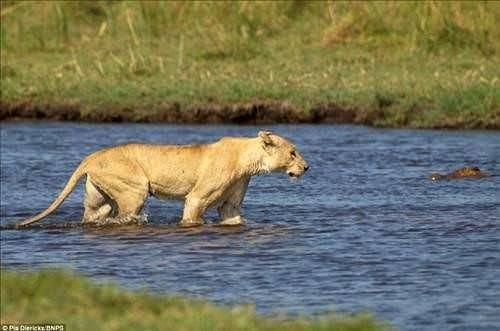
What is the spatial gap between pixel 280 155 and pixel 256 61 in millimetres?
8613

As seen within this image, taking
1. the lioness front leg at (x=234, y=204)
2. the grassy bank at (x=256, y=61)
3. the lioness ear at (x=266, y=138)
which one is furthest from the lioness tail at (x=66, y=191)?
the grassy bank at (x=256, y=61)

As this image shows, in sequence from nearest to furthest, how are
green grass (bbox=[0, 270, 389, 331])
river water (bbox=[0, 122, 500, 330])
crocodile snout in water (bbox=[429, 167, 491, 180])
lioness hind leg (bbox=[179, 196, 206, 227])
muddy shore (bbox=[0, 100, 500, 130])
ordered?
green grass (bbox=[0, 270, 389, 331]) < river water (bbox=[0, 122, 500, 330]) < lioness hind leg (bbox=[179, 196, 206, 227]) < crocodile snout in water (bbox=[429, 167, 491, 180]) < muddy shore (bbox=[0, 100, 500, 130])

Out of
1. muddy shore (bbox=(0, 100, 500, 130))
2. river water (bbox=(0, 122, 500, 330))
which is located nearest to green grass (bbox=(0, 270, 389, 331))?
river water (bbox=(0, 122, 500, 330))

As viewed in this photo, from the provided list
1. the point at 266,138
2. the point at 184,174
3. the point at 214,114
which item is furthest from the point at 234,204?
the point at 214,114

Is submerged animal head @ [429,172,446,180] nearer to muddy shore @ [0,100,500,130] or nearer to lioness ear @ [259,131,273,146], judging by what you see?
lioness ear @ [259,131,273,146]

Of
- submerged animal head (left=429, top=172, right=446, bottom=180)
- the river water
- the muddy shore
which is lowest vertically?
the river water

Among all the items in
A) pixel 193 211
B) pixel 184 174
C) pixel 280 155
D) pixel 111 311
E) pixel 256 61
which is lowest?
pixel 193 211

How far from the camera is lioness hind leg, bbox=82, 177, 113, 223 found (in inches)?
475

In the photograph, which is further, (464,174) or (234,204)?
(464,174)

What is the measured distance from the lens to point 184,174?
12.1 m

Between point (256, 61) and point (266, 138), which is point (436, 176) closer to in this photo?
point (266, 138)

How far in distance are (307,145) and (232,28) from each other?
5181mm

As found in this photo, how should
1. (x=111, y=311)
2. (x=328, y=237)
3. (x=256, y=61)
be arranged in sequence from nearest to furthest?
(x=111, y=311) < (x=328, y=237) < (x=256, y=61)

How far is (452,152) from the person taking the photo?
52.3 feet
